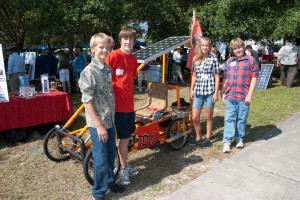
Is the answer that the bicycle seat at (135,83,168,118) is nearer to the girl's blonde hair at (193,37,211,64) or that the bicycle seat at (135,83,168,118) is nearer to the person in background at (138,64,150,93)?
the girl's blonde hair at (193,37,211,64)

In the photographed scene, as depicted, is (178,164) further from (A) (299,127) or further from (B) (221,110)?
(B) (221,110)

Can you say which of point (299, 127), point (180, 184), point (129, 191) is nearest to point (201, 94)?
point (180, 184)

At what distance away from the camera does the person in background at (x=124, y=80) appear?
3525 mm

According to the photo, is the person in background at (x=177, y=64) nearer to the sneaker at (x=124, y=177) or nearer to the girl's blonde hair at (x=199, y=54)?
the girl's blonde hair at (x=199, y=54)

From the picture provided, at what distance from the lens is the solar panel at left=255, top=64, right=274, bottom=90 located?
10.5m

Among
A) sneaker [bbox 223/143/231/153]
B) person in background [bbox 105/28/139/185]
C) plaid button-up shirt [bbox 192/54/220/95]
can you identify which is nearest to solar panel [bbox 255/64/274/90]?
sneaker [bbox 223/143/231/153]

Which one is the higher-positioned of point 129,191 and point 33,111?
point 33,111

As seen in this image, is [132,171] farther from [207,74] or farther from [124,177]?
[207,74]

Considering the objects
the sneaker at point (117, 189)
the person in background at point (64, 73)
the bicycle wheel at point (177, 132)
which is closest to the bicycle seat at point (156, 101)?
the bicycle wheel at point (177, 132)

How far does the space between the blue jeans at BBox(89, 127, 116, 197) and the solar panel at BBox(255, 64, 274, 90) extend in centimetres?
818

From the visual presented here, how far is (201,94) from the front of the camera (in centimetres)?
A: 477

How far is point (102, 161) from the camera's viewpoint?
3.29m

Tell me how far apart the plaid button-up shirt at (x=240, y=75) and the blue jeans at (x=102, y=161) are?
2193 millimetres

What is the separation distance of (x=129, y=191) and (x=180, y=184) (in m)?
0.64
